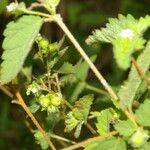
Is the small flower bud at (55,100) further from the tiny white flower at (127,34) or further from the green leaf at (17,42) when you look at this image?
the tiny white flower at (127,34)

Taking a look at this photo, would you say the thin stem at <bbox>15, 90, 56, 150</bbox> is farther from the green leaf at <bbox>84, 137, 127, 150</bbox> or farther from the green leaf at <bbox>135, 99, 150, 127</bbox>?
the green leaf at <bbox>135, 99, 150, 127</bbox>

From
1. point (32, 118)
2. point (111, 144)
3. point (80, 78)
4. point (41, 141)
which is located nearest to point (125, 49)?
point (111, 144)

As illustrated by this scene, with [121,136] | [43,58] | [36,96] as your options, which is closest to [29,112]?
[36,96]

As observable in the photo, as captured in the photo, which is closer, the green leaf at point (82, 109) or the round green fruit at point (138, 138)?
the round green fruit at point (138, 138)

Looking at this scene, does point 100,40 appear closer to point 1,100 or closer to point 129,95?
point 129,95

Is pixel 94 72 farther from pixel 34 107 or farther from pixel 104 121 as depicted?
pixel 34 107

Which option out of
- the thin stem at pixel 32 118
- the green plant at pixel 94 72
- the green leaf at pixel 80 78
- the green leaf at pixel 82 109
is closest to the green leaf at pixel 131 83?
the green plant at pixel 94 72
